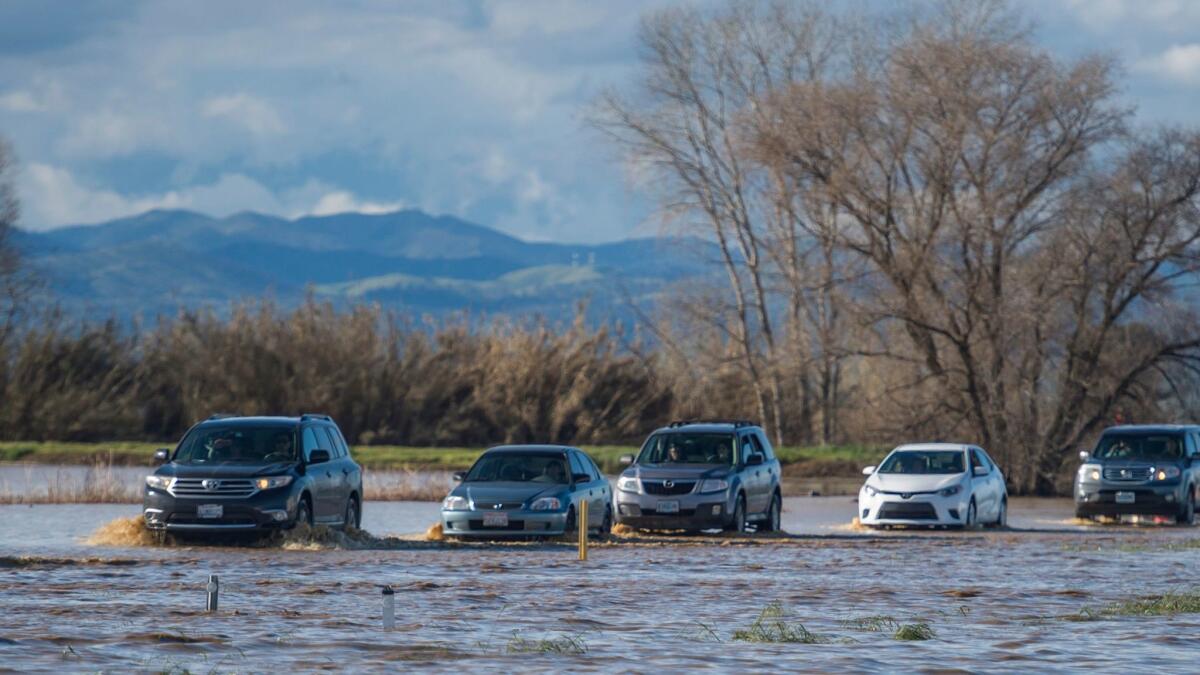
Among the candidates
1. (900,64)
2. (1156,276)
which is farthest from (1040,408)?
(900,64)

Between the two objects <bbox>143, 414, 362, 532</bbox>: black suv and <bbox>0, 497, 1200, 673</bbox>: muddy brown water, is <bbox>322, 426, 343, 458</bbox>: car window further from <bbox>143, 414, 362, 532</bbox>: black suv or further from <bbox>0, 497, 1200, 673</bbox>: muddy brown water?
<bbox>0, 497, 1200, 673</bbox>: muddy brown water

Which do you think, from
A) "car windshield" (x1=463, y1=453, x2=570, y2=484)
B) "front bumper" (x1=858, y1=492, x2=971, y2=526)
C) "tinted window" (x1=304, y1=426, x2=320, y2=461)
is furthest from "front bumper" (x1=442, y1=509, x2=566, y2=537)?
"front bumper" (x1=858, y1=492, x2=971, y2=526)

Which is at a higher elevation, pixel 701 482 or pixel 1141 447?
pixel 1141 447

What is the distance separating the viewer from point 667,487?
1175 inches

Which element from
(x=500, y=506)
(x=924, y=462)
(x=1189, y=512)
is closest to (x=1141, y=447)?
(x=1189, y=512)

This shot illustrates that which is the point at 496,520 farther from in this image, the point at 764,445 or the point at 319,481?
the point at 764,445

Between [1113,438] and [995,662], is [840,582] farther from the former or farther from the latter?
[1113,438]

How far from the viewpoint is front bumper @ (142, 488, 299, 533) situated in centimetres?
2512

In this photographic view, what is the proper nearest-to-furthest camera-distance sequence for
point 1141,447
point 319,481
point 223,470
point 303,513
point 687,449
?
point 223,470, point 303,513, point 319,481, point 687,449, point 1141,447

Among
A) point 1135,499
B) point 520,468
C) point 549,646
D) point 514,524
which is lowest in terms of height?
point 549,646

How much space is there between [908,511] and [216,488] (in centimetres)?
1226

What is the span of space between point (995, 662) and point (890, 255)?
118 ft

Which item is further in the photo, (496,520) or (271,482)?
(496,520)

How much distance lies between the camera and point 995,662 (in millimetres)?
13719
